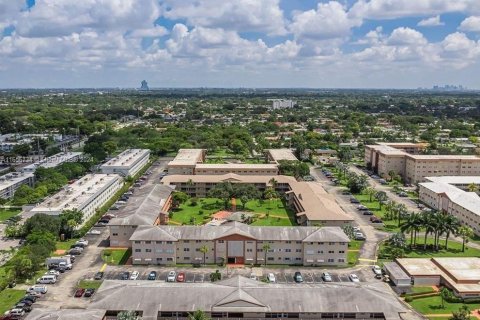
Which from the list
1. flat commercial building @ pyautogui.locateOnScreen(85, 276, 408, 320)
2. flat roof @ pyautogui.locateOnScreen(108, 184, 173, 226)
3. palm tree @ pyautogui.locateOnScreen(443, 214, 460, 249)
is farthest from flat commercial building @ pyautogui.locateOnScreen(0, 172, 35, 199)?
palm tree @ pyautogui.locateOnScreen(443, 214, 460, 249)

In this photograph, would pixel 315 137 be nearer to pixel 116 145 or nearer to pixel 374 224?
pixel 116 145

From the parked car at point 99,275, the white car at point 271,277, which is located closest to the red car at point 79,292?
the parked car at point 99,275

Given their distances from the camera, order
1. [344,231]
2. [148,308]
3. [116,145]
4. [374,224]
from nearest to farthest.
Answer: [148,308]
[344,231]
[374,224]
[116,145]

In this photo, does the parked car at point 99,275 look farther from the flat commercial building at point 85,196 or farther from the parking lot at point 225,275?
the flat commercial building at point 85,196

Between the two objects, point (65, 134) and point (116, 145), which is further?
point (65, 134)

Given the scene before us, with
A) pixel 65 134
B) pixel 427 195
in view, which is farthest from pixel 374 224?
pixel 65 134

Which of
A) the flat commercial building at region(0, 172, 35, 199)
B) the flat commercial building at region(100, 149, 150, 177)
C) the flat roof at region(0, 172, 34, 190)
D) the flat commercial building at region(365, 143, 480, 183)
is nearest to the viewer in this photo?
the flat commercial building at region(0, 172, 35, 199)

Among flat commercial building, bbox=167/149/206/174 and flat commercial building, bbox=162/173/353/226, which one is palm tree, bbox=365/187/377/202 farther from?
flat commercial building, bbox=167/149/206/174

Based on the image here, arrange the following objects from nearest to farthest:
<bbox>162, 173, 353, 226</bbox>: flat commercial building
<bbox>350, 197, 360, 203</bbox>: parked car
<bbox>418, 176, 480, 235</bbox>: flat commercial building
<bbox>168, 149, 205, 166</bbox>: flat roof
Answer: <bbox>162, 173, 353, 226</bbox>: flat commercial building < <bbox>418, 176, 480, 235</bbox>: flat commercial building < <bbox>350, 197, 360, 203</bbox>: parked car < <bbox>168, 149, 205, 166</bbox>: flat roof
